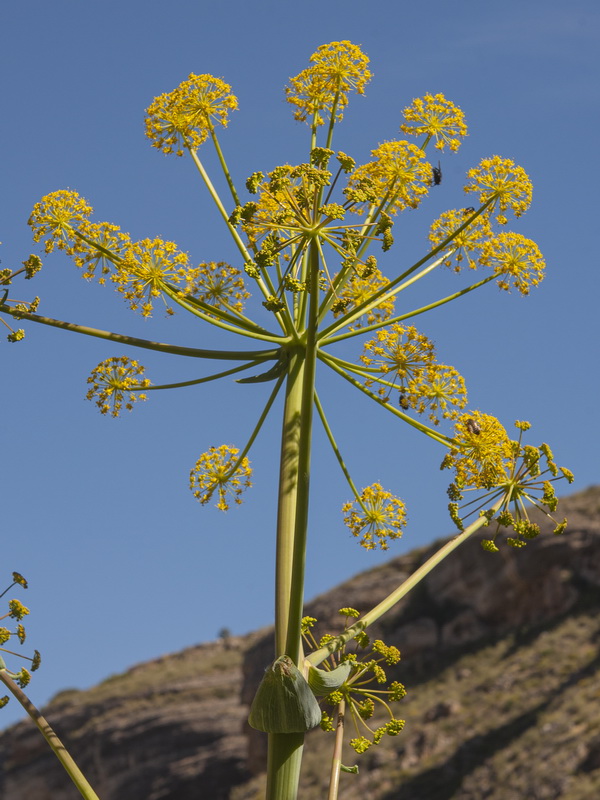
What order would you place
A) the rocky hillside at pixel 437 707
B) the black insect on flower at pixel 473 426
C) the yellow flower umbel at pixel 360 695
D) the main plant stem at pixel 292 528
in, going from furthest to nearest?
the rocky hillside at pixel 437 707
the black insect on flower at pixel 473 426
the yellow flower umbel at pixel 360 695
the main plant stem at pixel 292 528

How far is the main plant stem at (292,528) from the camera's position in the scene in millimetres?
4012

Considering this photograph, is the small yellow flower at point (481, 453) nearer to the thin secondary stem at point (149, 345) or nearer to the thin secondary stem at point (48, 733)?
the thin secondary stem at point (149, 345)

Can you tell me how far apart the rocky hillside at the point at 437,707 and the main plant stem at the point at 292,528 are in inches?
1574

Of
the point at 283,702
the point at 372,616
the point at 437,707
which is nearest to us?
the point at 283,702

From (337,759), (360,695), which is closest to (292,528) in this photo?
(360,695)

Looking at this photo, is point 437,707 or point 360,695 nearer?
point 360,695

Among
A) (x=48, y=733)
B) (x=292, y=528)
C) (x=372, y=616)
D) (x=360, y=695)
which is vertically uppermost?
(x=292, y=528)

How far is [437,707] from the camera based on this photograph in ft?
A: 203

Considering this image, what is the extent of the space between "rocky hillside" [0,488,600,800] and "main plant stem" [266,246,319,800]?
39970mm

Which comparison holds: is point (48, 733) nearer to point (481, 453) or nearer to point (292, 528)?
point (292, 528)

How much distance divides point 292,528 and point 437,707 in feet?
198

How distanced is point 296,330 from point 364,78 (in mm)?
1835

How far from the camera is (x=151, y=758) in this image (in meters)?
72.8

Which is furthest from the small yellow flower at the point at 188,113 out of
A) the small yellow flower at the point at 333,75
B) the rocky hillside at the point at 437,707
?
the rocky hillside at the point at 437,707
